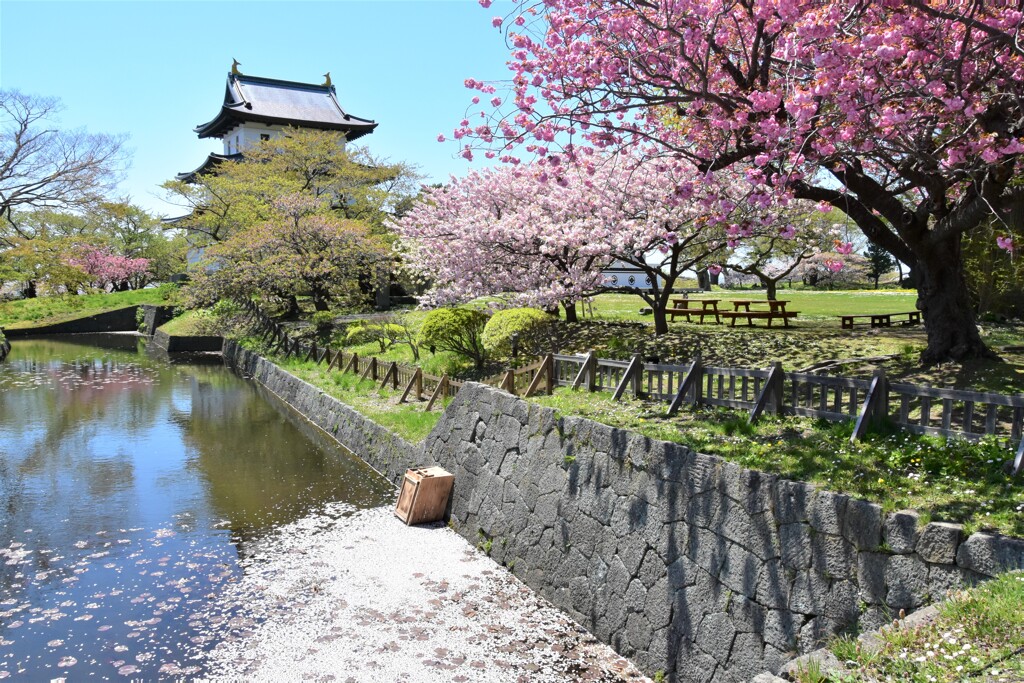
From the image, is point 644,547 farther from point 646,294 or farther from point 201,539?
point 646,294

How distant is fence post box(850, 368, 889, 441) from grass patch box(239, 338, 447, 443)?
787 cm

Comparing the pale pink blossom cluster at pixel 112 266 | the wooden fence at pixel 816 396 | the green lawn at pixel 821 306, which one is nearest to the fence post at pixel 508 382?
the wooden fence at pixel 816 396

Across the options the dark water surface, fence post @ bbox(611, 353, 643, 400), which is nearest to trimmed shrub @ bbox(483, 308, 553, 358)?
the dark water surface

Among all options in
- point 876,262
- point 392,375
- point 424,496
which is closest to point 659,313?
point 392,375

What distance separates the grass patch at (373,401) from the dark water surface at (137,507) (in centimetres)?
105

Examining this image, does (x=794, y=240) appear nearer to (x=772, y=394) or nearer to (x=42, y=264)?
(x=772, y=394)

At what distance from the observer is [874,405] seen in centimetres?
716

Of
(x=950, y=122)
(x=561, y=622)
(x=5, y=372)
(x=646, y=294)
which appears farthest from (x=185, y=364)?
(x=950, y=122)

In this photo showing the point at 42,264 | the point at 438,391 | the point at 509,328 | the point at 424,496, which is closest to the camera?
the point at 424,496

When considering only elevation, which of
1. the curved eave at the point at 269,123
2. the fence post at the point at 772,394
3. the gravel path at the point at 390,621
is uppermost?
the curved eave at the point at 269,123

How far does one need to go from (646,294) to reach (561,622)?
12223 mm

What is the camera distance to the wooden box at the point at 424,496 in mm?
10898

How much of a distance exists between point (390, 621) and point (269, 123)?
48.6 meters

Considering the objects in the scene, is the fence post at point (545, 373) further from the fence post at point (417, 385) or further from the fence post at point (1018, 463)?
the fence post at point (1018, 463)
